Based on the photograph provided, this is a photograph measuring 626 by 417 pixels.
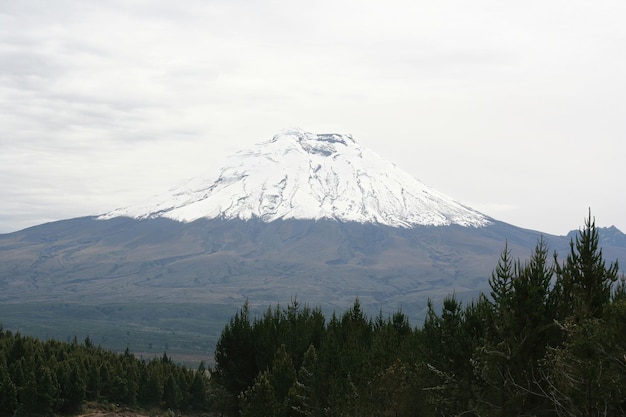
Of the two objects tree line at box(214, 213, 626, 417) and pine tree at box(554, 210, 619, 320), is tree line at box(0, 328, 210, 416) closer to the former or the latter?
tree line at box(214, 213, 626, 417)

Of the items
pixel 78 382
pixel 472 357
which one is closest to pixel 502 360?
pixel 472 357

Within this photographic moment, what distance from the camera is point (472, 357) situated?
29562 mm

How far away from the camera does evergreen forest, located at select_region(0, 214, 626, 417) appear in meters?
21.5

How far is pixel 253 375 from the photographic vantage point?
56344mm

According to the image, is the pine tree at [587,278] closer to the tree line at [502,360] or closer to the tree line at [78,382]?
the tree line at [502,360]

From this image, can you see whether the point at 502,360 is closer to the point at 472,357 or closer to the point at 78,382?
the point at 472,357

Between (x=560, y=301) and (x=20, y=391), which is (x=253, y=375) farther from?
(x=560, y=301)

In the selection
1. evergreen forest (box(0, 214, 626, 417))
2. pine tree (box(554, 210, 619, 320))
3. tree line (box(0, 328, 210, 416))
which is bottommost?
tree line (box(0, 328, 210, 416))

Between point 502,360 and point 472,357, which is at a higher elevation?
point 502,360

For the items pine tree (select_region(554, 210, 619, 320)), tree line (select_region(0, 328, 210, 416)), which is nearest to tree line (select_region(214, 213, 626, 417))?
pine tree (select_region(554, 210, 619, 320))

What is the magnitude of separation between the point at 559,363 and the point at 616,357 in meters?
1.44

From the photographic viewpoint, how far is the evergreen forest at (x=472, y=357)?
2147 cm

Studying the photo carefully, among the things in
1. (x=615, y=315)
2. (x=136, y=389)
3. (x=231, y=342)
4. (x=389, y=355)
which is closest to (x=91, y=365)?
(x=136, y=389)

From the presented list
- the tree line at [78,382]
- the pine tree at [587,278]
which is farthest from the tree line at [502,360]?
the tree line at [78,382]
